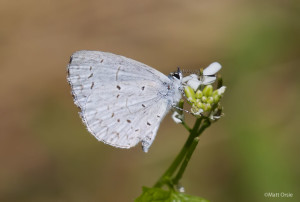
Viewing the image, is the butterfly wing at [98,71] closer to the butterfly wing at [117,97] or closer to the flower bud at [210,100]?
the butterfly wing at [117,97]

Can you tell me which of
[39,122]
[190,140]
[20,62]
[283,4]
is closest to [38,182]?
[39,122]

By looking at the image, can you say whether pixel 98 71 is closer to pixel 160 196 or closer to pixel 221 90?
pixel 221 90

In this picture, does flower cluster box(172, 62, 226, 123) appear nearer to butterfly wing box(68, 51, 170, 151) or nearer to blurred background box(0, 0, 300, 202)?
butterfly wing box(68, 51, 170, 151)

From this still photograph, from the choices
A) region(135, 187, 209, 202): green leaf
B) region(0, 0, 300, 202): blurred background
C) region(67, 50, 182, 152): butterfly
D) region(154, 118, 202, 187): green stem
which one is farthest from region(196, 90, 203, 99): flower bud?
region(0, 0, 300, 202): blurred background

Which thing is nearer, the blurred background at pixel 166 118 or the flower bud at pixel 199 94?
the flower bud at pixel 199 94

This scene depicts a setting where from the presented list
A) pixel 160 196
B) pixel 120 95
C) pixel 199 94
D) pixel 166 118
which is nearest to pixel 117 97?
pixel 120 95

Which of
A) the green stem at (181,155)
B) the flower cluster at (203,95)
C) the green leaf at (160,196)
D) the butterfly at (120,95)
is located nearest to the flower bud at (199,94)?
the flower cluster at (203,95)

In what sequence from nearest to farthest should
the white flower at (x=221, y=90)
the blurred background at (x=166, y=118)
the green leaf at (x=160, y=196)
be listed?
the green leaf at (x=160, y=196)
the white flower at (x=221, y=90)
the blurred background at (x=166, y=118)
